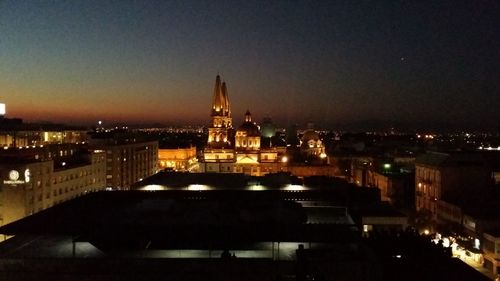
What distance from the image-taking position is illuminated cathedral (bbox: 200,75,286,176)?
3029 inches

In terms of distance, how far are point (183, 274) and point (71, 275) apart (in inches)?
168

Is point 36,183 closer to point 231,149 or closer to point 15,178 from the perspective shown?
point 15,178

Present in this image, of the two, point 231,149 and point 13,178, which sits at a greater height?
point 231,149

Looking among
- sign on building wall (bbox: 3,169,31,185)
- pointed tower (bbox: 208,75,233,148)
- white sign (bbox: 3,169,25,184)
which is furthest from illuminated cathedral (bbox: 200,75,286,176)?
white sign (bbox: 3,169,25,184)

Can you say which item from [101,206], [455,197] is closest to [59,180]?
Result: [101,206]

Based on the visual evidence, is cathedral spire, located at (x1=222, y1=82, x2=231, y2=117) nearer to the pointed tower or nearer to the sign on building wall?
the pointed tower

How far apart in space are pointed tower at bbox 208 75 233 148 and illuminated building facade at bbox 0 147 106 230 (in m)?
28.5

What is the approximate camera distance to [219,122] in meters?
82.9

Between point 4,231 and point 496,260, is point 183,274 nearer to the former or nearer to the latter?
point 4,231

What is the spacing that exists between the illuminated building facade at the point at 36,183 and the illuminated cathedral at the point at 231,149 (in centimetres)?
2540

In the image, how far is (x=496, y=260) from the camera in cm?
3105

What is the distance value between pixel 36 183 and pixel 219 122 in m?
41.8

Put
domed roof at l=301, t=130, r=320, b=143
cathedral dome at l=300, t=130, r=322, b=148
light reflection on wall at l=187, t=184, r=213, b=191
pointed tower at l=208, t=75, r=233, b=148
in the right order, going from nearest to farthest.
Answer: light reflection on wall at l=187, t=184, r=213, b=191
pointed tower at l=208, t=75, r=233, b=148
cathedral dome at l=300, t=130, r=322, b=148
domed roof at l=301, t=130, r=320, b=143

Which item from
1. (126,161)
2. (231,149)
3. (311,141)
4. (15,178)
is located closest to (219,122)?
(231,149)
